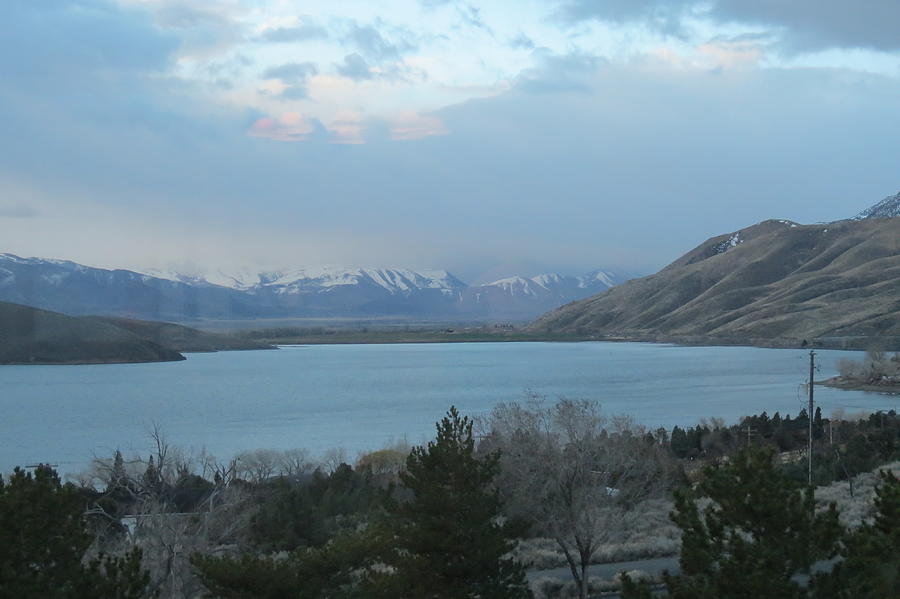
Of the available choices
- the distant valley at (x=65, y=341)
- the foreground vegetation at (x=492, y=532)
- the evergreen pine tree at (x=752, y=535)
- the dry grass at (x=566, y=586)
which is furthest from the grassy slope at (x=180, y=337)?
the evergreen pine tree at (x=752, y=535)

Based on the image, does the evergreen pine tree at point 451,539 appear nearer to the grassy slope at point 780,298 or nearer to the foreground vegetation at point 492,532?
the foreground vegetation at point 492,532

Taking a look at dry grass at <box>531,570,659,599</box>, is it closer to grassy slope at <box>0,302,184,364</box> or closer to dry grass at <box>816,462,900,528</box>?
dry grass at <box>816,462,900,528</box>

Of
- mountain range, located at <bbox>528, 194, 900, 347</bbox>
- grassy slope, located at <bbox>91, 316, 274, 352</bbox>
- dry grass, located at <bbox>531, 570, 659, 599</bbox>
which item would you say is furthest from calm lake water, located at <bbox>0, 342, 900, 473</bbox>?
dry grass, located at <bbox>531, 570, 659, 599</bbox>

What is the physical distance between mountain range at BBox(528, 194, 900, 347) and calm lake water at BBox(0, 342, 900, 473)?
7.51 metres

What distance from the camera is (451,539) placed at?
470 inches

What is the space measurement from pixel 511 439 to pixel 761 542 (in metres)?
10.7

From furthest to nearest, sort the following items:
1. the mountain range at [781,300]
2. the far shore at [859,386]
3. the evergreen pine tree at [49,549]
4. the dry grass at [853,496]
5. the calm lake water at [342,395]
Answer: the mountain range at [781,300] < the far shore at [859,386] < the calm lake water at [342,395] < the dry grass at [853,496] < the evergreen pine tree at [49,549]

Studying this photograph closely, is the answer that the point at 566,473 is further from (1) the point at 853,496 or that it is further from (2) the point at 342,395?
(2) the point at 342,395

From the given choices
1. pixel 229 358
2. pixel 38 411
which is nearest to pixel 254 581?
pixel 38 411

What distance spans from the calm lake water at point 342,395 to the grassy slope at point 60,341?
10.4 feet

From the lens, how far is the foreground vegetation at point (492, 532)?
26.5 ft

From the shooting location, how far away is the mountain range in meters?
134

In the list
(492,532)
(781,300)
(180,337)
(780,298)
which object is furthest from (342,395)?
(780,298)

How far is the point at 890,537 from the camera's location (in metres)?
7.79
